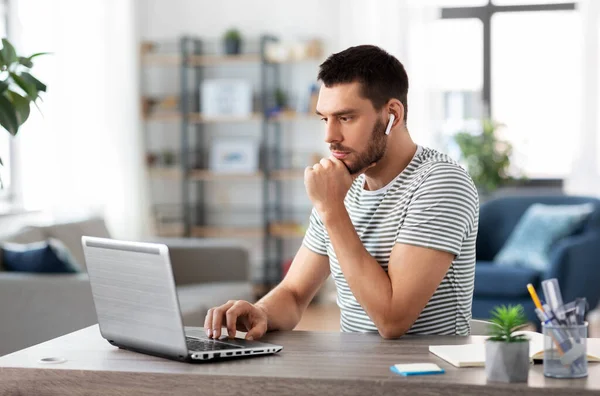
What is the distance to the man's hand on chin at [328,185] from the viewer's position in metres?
1.93

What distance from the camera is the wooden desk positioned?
143cm

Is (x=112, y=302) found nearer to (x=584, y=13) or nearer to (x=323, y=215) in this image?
(x=323, y=215)

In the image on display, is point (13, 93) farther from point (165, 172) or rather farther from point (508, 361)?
point (165, 172)

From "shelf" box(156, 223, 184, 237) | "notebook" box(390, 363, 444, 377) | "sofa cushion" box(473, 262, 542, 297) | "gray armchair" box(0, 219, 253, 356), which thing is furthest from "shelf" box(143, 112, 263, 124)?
"notebook" box(390, 363, 444, 377)

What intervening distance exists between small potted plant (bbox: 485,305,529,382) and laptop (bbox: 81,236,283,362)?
413mm

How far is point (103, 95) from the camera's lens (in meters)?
6.24

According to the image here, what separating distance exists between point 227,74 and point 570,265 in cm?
317

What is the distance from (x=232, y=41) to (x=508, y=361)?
535cm

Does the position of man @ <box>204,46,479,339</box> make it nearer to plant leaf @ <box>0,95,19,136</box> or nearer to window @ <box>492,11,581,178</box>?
plant leaf @ <box>0,95,19,136</box>

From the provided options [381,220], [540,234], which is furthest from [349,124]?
[540,234]

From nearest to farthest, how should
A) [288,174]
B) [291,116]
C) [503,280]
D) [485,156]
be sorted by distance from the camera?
[503,280] → [485,156] → [291,116] → [288,174]

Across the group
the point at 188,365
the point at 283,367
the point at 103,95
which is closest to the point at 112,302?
the point at 188,365

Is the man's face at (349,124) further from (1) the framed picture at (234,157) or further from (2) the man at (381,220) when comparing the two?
(1) the framed picture at (234,157)

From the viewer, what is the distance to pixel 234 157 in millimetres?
6738
